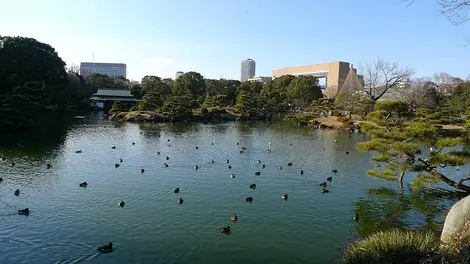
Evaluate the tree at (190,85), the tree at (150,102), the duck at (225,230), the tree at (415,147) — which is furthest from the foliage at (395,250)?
the tree at (190,85)

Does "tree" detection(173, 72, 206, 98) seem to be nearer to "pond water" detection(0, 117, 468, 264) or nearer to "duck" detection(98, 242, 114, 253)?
"pond water" detection(0, 117, 468, 264)

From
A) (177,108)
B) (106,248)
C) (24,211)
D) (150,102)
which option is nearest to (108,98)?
(150,102)

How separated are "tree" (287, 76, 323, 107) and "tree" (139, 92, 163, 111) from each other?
32000 mm

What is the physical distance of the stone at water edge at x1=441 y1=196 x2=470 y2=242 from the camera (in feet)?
32.1

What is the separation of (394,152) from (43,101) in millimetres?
45548

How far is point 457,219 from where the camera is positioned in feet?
33.0

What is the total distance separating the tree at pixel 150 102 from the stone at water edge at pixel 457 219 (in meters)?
56.4

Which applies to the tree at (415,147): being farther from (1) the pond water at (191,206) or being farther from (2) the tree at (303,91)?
(2) the tree at (303,91)

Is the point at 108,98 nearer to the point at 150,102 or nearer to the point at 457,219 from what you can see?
the point at 150,102

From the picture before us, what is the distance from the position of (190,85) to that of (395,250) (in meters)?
78.2

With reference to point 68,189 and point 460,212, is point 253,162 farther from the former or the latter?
point 460,212

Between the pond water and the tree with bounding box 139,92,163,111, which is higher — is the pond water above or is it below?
below

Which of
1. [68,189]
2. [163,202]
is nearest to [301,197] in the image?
[163,202]

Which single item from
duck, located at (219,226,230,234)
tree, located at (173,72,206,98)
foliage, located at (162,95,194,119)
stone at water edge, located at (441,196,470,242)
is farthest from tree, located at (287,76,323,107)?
stone at water edge, located at (441,196,470,242)
